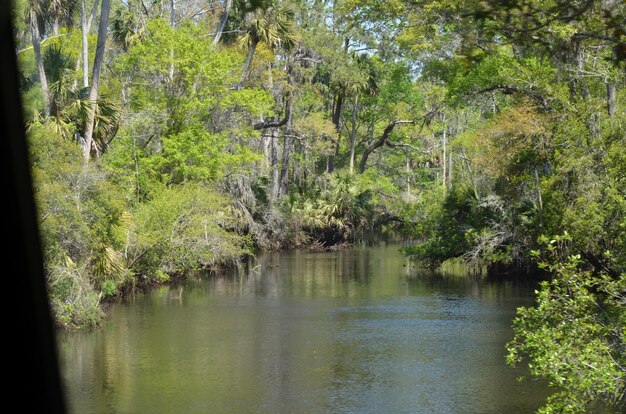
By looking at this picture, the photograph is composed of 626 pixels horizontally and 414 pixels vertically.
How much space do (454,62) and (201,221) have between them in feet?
33.3

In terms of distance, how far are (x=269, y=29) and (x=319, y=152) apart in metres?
15.1

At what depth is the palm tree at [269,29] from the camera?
36406mm

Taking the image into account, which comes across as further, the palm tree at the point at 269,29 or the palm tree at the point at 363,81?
the palm tree at the point at 363,81

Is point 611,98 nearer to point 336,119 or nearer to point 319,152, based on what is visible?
point 319,152

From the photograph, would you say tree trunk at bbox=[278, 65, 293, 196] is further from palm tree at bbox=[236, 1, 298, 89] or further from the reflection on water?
the reflection on water

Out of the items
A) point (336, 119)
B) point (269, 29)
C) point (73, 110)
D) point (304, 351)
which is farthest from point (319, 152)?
point (304, 351)

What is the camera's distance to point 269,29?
36688 millimetres


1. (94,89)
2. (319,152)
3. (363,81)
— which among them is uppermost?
(363,81)

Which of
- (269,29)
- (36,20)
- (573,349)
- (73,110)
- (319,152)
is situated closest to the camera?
(573,349)

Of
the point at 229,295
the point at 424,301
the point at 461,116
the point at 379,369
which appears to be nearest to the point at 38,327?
the point at 379,369

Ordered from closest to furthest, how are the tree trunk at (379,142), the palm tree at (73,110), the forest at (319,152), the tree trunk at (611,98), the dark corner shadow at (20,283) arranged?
the forest at (319,152) < the dark corner shadow at (20,283) < the tree trunk at (611,98) < the palm tree at (73,110) < the tree trunk at (379,142)

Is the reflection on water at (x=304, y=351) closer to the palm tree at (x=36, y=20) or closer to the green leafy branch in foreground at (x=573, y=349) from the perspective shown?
the green leafy branch in foreground at (x=573, y=349)

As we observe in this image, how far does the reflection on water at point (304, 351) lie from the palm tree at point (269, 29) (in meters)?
12.4

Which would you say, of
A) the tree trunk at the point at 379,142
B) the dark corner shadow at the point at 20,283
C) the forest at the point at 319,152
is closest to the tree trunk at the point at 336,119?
the forest at the point at 319,152
